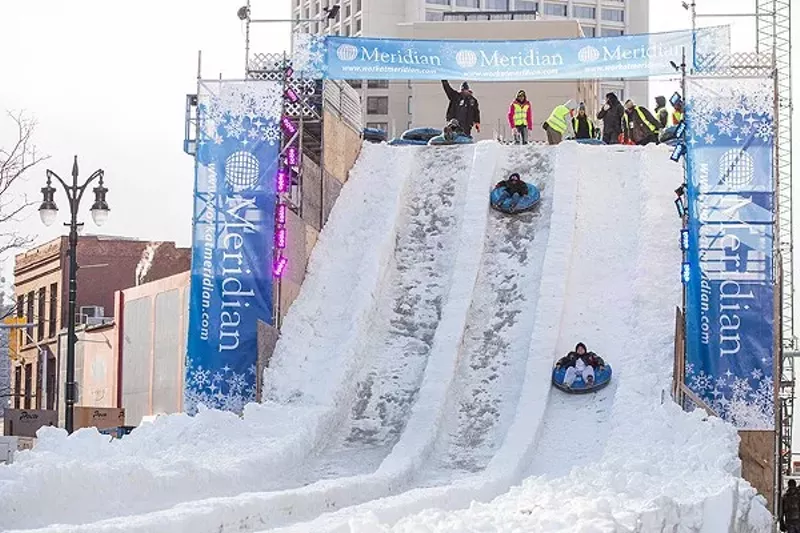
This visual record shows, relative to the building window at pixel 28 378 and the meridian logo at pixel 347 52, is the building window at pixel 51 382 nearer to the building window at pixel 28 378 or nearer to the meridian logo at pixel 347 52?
the building window at pixel 28 378

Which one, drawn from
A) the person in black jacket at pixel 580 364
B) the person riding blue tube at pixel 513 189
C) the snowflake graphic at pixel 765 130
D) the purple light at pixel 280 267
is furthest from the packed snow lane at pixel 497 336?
the snowflake graphic at pixel 765 130

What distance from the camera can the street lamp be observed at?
19578 millimetres

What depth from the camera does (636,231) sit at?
26.0 metres

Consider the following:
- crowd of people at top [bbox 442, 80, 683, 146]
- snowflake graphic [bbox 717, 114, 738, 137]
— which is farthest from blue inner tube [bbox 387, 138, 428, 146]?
snowflake graphic [bbox 717, 114, 738, 137]

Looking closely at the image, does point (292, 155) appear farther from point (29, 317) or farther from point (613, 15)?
point (613, 15)

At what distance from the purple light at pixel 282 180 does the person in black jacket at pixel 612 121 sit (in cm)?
905

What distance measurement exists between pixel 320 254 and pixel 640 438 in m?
8.24

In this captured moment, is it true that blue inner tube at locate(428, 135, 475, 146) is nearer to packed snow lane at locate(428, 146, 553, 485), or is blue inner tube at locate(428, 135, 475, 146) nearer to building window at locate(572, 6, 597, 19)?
packed snow lane at locate(428, 146, 553, 485)

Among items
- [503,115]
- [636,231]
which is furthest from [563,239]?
[503,115]

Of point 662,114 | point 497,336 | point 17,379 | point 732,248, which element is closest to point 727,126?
point 732,248

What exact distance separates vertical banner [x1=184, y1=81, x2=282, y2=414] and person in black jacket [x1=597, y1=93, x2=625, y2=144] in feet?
32.6

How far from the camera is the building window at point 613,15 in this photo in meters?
106

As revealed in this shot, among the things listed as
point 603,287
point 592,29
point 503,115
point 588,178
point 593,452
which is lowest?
point 593,452

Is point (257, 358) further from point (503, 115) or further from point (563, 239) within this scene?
point (503, 115)
